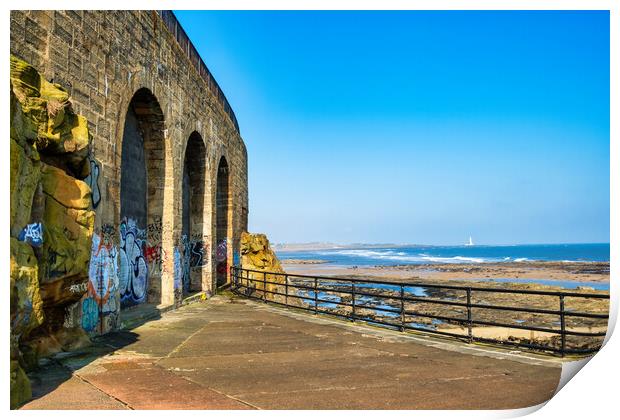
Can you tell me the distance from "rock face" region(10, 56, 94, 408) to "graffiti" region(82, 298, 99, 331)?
1.83 ft

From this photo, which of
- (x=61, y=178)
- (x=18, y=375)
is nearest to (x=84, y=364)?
(x=18, y=375)

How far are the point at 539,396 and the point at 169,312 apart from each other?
9.03 m

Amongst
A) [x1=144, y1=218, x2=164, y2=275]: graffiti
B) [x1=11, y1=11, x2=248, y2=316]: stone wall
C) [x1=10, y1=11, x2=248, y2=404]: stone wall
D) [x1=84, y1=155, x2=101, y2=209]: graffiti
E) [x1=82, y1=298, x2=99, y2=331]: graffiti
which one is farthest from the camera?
[x1=144, y1=218, x2=164, y2=275]: graffiti

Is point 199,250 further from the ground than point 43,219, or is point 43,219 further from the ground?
point 43,219

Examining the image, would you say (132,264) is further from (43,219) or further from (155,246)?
(43,219)

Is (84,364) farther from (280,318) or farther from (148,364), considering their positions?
(280,318)

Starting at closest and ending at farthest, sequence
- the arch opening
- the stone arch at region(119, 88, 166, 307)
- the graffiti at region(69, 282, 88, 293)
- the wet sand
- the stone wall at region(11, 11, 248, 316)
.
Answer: the graffiti at region(69, 282, 88, 293)
the stone wall at region(11, 11, 248, 316)
the stone arch at region(119, 88, 166, 307)
the arch opening
the wet sand

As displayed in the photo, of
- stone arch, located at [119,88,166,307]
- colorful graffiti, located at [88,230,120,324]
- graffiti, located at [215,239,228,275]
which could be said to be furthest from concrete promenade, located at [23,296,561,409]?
graffiti, located at [215,239,228,275]

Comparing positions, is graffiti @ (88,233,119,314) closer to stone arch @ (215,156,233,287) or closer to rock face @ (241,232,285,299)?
stone arch @ (215,156,233,287)

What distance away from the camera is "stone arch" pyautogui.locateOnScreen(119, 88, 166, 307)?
11.3 metres

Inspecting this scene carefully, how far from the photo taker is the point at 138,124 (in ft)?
39.8

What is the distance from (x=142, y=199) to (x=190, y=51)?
4.91 meters

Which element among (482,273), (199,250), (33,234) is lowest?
(482,273)

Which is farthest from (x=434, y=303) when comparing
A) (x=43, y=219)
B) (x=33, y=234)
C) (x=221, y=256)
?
(x=33, y=234)
